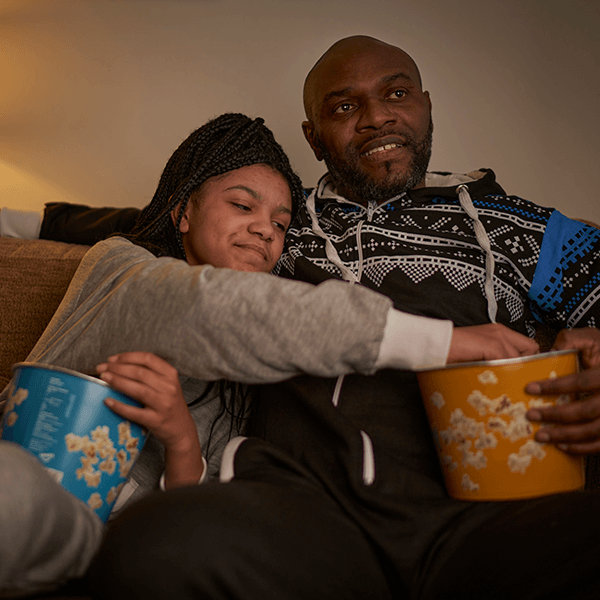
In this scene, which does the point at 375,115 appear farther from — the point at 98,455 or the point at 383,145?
the point at 98,455

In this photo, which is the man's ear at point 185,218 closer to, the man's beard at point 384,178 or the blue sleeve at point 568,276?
the man's beard at point 384,178

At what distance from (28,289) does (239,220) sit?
59 centimetres

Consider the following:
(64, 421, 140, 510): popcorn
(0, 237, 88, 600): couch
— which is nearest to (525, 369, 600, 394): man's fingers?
(64, 421, 140, 510): popcorn

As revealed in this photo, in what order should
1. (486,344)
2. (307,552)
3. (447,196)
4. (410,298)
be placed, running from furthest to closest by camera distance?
(447,196)
(410,298)
(486,344)
(307,552)

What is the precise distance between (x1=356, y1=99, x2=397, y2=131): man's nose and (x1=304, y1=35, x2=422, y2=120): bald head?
135mm

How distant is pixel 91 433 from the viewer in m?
0.63

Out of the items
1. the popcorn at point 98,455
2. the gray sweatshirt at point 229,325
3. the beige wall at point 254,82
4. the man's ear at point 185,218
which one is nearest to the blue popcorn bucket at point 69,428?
the popcorn at point 98,455

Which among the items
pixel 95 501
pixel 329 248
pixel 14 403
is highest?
pixel 329 248

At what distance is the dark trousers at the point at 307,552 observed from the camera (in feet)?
1.71

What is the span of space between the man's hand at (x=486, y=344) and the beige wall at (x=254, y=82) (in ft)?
3.55

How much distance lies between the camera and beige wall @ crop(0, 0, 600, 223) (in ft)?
5.43

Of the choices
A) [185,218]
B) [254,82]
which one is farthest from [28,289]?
[254,82]

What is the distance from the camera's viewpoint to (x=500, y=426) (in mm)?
632

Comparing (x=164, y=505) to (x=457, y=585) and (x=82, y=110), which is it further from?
(x=82, y=110)
